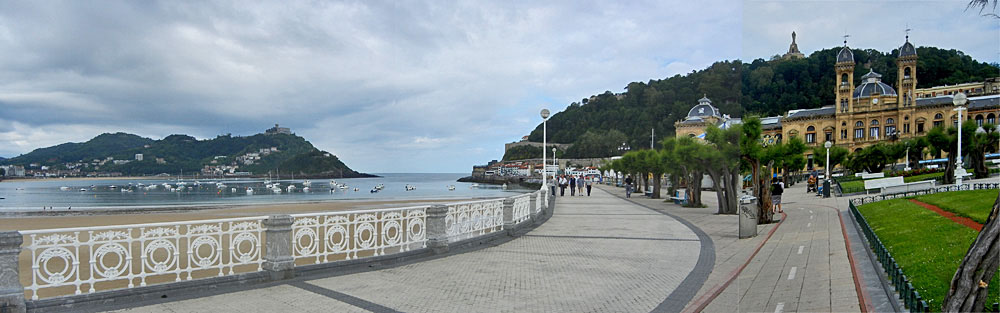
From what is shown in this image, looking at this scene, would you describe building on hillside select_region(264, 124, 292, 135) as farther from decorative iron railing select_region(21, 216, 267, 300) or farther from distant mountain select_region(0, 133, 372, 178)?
decorative iron railing select_region(21, 216, 267, 300)

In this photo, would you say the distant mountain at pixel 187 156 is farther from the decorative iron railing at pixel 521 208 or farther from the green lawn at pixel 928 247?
the green lawn at pixel 928 247

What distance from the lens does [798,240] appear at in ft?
32.1

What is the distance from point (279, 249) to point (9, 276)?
8.09ft

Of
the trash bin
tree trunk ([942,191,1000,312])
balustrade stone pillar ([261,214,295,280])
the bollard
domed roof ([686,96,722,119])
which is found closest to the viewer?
tree trunk ([942,191,1000,312])

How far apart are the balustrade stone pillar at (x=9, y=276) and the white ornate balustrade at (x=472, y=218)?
5240 millimetres

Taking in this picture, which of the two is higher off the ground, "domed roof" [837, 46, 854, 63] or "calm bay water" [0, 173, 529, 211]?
"domed roof" [837, 46, 854, 63]

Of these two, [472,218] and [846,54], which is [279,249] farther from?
[846,54]

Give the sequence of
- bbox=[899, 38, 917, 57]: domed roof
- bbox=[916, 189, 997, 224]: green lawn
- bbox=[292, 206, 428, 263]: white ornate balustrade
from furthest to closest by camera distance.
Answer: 1. bbox=[292, 206, 428, 263]: white ornate balustrade
2. bbox=[916, 189, 997, 224]: green lawn
3. bbox=[899, 38, 917, 57]: domed roof

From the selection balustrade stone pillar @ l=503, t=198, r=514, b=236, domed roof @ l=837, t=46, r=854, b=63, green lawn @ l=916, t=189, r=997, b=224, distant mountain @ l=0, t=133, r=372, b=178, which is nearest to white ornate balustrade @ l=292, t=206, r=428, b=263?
balustrade stone pillar @ l=503, t=198, r=514, b=236

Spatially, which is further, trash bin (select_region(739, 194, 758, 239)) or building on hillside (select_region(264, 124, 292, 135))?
building on hillside (select_region(264, 124, 292, 135))

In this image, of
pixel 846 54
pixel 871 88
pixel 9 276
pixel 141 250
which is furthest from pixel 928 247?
pixel 871 88

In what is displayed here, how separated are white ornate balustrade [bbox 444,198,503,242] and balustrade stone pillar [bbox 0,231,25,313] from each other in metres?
5.24

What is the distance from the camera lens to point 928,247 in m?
5.77

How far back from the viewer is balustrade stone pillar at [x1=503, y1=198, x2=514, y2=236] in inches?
432
